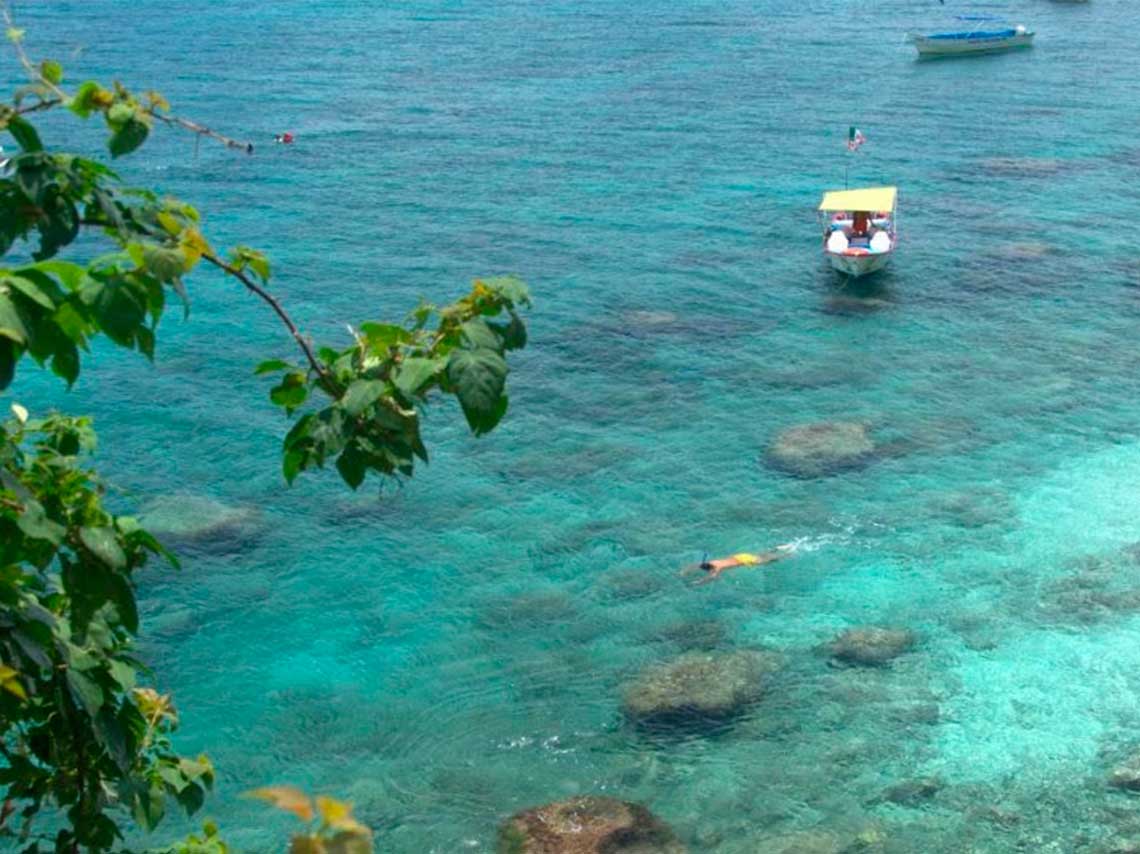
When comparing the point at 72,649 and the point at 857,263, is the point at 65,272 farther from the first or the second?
the point at 857,263

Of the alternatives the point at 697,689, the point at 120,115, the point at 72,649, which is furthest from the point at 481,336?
the point at 697,689

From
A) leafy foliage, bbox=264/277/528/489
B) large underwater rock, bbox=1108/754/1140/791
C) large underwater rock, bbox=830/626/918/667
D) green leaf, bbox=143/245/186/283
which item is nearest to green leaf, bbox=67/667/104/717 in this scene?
leafy foliage, bbox=264/277/528/489

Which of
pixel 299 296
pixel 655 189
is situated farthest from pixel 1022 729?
pixel 655 189

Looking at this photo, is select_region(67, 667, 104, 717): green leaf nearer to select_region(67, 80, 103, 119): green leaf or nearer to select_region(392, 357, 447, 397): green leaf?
select_region(392, 357, 447, 397): green leaf

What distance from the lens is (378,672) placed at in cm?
3147

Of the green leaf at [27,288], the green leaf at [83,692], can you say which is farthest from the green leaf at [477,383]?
the green leaf at [83,692]

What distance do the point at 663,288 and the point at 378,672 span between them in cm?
2473

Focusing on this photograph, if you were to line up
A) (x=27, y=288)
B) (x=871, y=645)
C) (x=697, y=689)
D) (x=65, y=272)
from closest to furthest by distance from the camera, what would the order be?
(x=27, y=288) < (x=65, y=272) < (x=697, y=689) < (x=871, y=645)

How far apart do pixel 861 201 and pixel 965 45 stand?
38.9 meters

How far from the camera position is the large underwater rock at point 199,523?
1419 inches

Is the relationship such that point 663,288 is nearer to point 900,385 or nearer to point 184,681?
point 900,385

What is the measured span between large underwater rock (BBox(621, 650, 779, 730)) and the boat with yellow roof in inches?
984

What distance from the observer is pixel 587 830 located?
25891 millimetres

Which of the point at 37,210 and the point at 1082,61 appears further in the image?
the point at 1082,61
